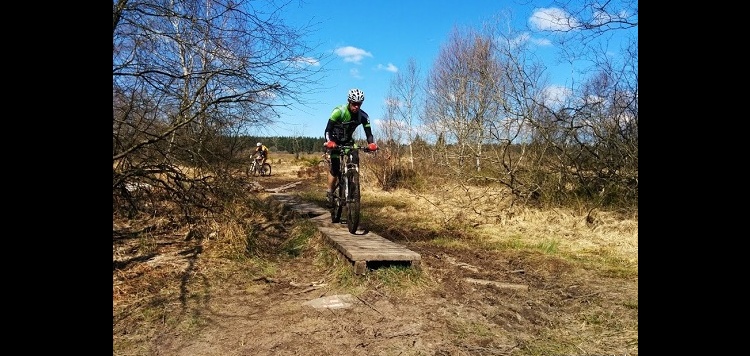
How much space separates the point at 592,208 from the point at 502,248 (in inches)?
114

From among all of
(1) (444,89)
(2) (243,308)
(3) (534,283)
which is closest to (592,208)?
(3) (534,283)

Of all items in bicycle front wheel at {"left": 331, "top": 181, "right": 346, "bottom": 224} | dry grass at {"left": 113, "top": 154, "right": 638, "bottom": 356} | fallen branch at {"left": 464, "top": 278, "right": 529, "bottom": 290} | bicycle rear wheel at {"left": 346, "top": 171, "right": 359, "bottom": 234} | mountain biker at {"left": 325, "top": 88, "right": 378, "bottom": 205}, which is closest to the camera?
dry grass at {"left": 113, "top": 154, "right": 638, "bottom": 356}

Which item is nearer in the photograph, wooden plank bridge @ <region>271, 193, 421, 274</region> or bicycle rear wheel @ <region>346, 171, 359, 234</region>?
wooden plank bridge @ <region>271, 193, 421, 274</region>

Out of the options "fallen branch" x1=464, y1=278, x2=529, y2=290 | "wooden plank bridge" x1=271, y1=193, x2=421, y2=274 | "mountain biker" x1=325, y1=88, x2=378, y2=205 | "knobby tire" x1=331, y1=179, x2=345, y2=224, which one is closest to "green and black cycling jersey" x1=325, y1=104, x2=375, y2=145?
"mountain biker" x1=325, y1=88, x2=378, y2=205

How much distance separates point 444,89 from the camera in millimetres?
21031

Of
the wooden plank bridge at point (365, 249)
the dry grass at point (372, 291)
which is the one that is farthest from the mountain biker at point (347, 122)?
the dry grass at point (372, 291)

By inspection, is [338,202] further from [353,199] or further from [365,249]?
[365,249]

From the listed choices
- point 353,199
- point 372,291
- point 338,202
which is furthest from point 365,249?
point 338,202

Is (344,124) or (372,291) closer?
(372,291)

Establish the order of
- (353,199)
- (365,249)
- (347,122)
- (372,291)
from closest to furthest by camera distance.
A: (372,291) → (365,249) → (353,199) → (347,122)

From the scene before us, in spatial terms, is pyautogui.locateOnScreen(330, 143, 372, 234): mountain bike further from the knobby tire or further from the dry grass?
the dry grass

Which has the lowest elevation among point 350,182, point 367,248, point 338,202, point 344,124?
point 367,248

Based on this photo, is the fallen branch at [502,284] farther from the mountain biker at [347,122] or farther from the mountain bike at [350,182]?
the mountain biker at [347,122]
